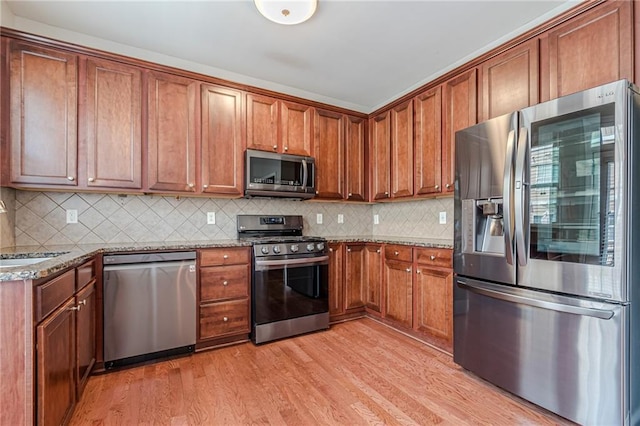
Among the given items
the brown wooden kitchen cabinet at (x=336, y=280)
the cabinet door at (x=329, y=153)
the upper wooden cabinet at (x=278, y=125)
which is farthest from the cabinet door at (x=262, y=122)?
the brown wooden kitchen cabinet at (x=336, y=280)

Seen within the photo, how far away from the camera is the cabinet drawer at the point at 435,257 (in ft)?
8.18

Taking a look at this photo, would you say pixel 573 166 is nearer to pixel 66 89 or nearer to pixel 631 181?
pixel 631 181

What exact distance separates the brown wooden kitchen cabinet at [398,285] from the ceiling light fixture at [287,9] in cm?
209

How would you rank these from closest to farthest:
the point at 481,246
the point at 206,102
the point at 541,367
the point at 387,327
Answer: the point at 541,367
the point at 481,246
the point at 206,102
the point at 387,327

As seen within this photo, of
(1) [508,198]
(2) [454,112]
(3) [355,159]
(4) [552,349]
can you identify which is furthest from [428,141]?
(4) [552,349]

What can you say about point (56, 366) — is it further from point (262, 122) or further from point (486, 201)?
point (486, 201)

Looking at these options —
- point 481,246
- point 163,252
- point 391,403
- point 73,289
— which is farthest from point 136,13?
point 391,403

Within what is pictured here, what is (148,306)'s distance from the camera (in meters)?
2.31

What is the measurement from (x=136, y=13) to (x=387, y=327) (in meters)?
3.45

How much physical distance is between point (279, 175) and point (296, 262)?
888mm

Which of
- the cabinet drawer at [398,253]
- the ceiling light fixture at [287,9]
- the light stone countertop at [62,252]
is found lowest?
the cabinet drawer at [398,253]

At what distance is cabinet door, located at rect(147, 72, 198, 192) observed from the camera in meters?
2.56

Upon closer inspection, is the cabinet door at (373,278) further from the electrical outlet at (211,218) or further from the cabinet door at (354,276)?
the electrical outlet at (211,218)

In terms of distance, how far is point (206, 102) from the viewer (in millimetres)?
2771
